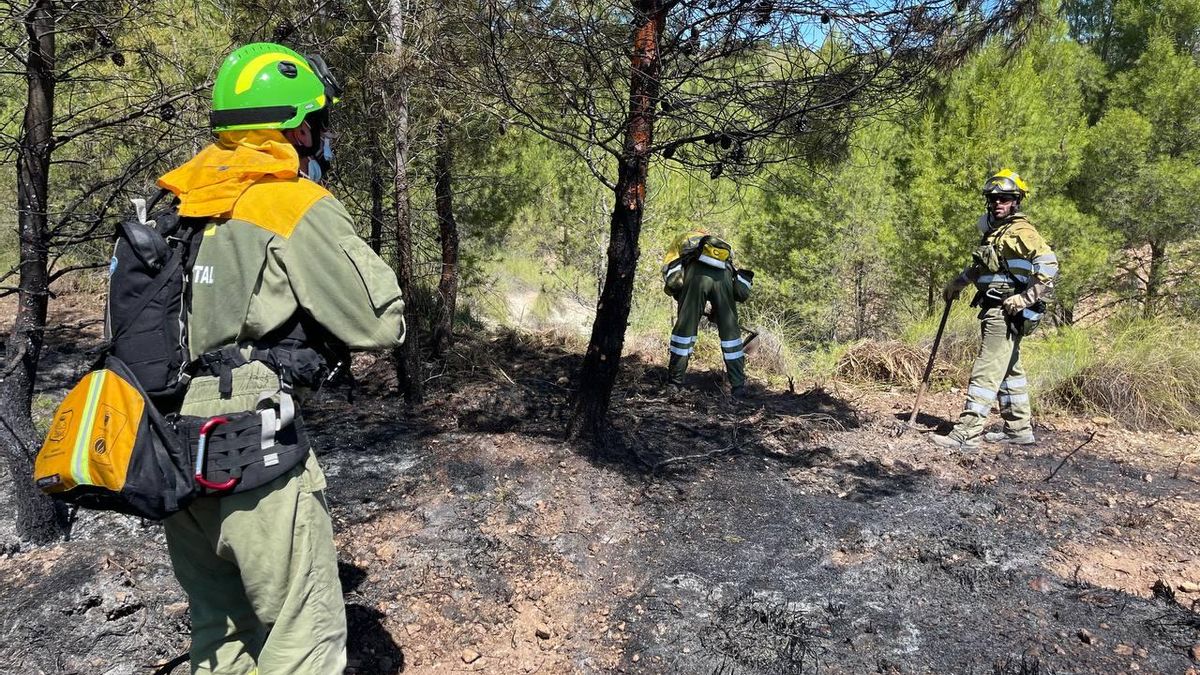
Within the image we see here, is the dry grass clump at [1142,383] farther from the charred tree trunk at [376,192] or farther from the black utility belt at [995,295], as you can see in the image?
the charred tree trunk at [376,192]

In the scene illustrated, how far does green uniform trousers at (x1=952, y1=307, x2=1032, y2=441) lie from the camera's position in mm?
5066

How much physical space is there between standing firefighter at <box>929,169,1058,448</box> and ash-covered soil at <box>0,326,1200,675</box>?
234 mm

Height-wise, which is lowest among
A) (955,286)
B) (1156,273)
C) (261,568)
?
(261,568)

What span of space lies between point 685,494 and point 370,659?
75.4 inches

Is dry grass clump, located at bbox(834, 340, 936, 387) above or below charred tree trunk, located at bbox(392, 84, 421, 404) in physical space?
below

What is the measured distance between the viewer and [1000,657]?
2580mm

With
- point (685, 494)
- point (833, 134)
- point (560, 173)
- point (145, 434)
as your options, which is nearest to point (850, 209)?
point (560, 173)

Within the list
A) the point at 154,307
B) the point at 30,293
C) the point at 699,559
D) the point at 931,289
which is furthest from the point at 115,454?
the point at 931,289

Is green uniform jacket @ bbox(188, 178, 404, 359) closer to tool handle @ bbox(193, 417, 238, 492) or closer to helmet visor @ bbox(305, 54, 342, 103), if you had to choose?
tool handle @ bbox(193, 417, 238, 492)

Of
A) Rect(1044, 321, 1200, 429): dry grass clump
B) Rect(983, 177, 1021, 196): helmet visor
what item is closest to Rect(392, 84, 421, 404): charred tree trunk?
Rect(983, 177, 1021, 196): helmet visor

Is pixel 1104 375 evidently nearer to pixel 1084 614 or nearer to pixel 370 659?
pixel 1084 614

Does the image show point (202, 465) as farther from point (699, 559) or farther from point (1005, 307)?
point (1005, 307)

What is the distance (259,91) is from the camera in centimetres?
184

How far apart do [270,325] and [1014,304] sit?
4.87m
